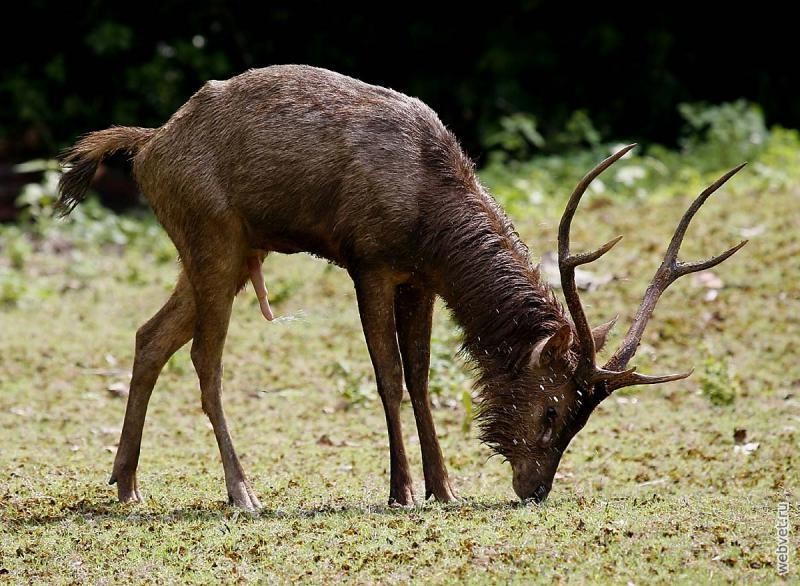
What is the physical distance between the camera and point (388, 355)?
6605 mm

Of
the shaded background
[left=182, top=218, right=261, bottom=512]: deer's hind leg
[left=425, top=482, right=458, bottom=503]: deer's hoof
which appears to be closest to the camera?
[left=425, top=482, right=458, bottom=503]: deer's hoof

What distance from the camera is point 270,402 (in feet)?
30.0

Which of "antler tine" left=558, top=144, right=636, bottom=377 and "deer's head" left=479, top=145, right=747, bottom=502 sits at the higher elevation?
"antler tine" left=558, top=144, right=636, bottom=377

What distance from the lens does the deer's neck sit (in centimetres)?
638

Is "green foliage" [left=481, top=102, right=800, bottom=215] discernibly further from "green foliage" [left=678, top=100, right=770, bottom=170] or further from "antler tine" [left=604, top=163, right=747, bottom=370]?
"antler tine" [left=604, top=163, right=747, bottom=370]

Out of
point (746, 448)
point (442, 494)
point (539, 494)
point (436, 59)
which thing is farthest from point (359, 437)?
point (436, 59)

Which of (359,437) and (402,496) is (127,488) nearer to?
(402,496)

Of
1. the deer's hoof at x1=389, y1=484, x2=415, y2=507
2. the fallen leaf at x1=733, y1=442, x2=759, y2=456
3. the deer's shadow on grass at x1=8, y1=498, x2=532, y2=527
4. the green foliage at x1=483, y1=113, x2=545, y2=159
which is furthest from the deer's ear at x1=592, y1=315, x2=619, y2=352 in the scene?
the green foliage at x1=483, y1=113, x2=545, y2=159

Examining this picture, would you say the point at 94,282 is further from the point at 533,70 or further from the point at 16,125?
the point at 533,70

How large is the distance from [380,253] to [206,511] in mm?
1500

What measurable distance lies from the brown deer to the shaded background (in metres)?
9.00

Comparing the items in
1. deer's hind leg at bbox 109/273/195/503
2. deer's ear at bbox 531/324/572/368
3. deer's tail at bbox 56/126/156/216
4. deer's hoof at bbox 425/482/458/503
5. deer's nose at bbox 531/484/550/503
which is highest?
deer's tail at bbox 56/126/156/216

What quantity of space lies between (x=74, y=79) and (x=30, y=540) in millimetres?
11306

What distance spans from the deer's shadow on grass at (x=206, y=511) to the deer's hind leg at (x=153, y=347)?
1.58 ft
